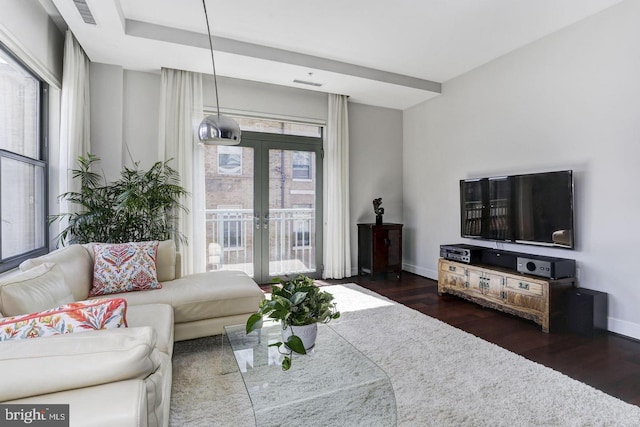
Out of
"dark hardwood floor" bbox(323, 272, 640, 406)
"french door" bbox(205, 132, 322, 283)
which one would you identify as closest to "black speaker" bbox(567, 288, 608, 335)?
"dark hardwood floor" bbox(323, 272, 640, 406)

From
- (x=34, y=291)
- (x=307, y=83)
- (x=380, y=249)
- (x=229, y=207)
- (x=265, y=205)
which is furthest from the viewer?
(x=380, y=249)

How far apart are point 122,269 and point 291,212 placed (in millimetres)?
2670

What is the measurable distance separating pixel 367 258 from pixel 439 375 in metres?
2.84

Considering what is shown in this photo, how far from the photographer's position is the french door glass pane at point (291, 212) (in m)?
4.86

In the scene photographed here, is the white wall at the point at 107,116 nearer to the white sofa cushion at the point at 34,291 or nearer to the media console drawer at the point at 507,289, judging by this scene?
the white sofa cushion at the point at 34,291

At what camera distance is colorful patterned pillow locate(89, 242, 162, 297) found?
259 centimetres

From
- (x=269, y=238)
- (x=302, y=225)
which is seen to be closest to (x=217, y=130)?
(x=269, y=238)

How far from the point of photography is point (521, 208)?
3.61 meters

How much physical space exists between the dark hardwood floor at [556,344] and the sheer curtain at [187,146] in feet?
8.57

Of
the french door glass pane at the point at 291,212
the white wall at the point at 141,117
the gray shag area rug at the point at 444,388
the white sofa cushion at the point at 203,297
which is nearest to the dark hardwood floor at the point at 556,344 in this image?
the gray shag area rug at the point at 444,388

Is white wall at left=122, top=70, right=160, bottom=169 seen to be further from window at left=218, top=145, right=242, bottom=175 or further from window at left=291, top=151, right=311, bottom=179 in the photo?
window at left=291, top=151, right=311, bottom=179

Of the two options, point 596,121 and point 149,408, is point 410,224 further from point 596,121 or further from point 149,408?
point 149,408

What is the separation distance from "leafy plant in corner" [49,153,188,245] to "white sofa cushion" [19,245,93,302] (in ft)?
2.84

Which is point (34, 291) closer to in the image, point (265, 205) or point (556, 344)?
point (265, 205)
